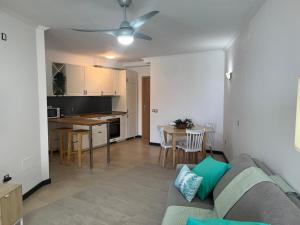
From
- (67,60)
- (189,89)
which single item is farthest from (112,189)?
(67,60)

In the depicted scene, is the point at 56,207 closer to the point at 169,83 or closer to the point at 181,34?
the point at 181,34

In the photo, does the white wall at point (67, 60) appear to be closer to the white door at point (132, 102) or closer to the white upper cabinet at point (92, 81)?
the white upper cabinet at point (92, 81)

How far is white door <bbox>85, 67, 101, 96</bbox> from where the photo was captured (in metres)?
6.06

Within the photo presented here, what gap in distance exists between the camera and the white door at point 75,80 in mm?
5584

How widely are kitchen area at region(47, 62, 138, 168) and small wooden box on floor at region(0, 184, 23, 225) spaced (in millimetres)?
2065

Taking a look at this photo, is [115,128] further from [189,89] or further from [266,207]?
[266,207]

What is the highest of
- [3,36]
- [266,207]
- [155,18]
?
[155,18]

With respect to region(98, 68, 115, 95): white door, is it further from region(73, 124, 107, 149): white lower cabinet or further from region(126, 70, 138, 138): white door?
region(73, 124, 107, 149): white lower cabinet

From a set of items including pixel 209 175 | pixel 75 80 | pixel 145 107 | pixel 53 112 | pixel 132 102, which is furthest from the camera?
pixel 145 107

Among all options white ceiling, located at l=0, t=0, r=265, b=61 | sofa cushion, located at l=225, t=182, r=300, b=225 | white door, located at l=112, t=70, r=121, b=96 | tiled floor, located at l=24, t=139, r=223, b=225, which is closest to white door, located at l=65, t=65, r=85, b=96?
white ceiling, located at l=0, t=0, r=265, b=61

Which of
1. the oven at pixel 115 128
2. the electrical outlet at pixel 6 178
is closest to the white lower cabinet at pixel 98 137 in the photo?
the oven at pixel 115 128

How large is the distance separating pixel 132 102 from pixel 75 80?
2.16 meters

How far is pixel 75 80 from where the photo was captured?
5.73 m

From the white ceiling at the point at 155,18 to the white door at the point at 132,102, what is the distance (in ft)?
8.18
